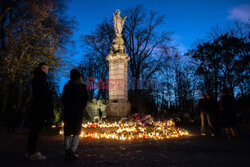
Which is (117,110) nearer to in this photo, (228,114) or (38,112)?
(228,114)

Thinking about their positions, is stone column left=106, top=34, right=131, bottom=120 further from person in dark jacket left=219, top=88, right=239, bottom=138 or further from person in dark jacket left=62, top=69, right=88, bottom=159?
person in dark jacket left=62, top=69, right=88, bottom=159

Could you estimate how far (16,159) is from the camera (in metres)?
3.96

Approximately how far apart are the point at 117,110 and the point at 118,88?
143cm

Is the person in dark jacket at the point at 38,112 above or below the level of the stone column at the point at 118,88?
below

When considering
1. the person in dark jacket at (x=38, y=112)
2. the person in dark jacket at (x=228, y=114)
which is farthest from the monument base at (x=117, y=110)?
the person in dark jacket at (x=38, y=112)

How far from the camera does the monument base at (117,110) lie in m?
12.3

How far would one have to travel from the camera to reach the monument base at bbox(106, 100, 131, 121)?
1233 centimetres

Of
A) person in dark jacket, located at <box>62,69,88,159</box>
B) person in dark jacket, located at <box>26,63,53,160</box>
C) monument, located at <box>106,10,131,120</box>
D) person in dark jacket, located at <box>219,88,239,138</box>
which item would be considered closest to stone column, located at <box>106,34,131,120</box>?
monument, located at <box>106,10,131,120</box>

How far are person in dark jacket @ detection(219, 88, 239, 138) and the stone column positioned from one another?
6.42 metres

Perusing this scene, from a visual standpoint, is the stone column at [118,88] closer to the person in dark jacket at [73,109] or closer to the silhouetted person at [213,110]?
the silhouetted person at [213,110]

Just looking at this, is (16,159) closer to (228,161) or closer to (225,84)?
(228,161)

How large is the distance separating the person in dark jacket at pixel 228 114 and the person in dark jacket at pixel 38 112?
19.3 ft

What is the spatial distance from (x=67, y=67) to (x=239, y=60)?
21.7 meters

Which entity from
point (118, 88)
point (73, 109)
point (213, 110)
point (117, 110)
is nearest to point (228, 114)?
point (213, 110)
